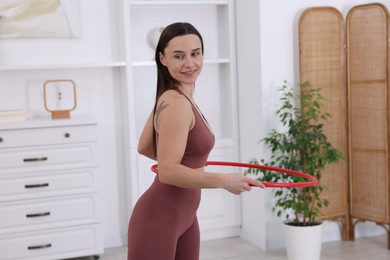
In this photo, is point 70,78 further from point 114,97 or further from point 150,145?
point 150,145

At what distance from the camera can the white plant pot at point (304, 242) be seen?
158 inches

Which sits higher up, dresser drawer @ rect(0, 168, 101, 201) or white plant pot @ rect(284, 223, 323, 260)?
dresser drawer @ rect(0, 168, 101, 201)

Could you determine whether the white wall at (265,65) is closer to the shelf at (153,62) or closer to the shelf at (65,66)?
the shelf at (153,62)

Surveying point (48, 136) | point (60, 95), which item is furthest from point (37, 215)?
point (60, 95)

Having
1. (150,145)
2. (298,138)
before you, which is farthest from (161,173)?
(298,138)

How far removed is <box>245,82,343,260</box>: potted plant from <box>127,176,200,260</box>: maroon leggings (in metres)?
1.99

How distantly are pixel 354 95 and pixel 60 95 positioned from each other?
2.09m

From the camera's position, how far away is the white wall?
14.0 feet

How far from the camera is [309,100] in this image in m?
4.19

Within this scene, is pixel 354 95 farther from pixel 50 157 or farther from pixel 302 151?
pixel 50 157

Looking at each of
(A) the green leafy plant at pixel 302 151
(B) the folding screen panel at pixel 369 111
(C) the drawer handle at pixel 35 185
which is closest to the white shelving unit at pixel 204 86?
(A) the green leafy plant at pixel 302 151

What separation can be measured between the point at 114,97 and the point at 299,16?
1.45 m

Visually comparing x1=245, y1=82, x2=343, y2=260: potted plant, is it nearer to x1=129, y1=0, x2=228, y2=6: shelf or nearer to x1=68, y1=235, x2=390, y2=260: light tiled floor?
x1=68, y1=235, x2=390, y2=260: light tiled floor

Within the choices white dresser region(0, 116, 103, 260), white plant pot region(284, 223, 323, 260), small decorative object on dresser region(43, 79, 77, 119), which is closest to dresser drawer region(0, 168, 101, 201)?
white dresser region(0, 116, 103, 260)
